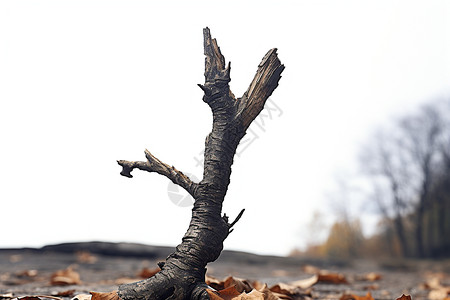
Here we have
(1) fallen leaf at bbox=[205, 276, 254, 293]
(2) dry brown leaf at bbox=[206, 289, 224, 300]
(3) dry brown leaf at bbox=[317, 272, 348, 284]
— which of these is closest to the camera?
(2) dry brown leaf at bbox=[206, 289, 224, 300]

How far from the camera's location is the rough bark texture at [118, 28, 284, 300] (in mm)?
1470

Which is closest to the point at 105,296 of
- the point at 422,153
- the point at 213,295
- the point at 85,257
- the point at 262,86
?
the point at 213,295

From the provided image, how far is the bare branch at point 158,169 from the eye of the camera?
1.60 meters

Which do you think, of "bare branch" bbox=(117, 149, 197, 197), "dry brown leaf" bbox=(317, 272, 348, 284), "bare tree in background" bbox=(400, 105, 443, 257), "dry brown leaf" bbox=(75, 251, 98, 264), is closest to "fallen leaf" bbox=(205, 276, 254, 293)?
"bare branch" bbox=(117, 149, 197, 197)

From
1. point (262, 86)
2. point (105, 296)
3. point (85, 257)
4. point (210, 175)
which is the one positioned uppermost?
point (262, 86)

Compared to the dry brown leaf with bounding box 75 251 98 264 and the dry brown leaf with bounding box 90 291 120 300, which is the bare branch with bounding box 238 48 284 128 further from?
the dry brown leaf with bounding box 75 251 98 264

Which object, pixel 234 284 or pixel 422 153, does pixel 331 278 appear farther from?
pixel 422 153

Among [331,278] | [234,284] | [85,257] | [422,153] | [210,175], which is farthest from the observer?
[422,153]

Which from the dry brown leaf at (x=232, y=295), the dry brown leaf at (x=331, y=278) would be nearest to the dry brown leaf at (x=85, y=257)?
the dry brown leaf at (x=331, y=278)

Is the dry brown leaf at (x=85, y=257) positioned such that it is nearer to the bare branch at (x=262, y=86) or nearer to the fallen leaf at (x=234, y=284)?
the fallen leaf at (x=234, y=284)

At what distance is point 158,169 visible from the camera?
163 cm

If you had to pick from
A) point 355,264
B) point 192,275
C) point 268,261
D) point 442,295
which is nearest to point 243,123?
point 192,275

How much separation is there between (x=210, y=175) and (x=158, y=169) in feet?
0.79

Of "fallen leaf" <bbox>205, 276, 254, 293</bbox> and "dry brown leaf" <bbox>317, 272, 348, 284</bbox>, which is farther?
"dry brown leaf" <bbox>317, 272, 348, 284</bbox>
